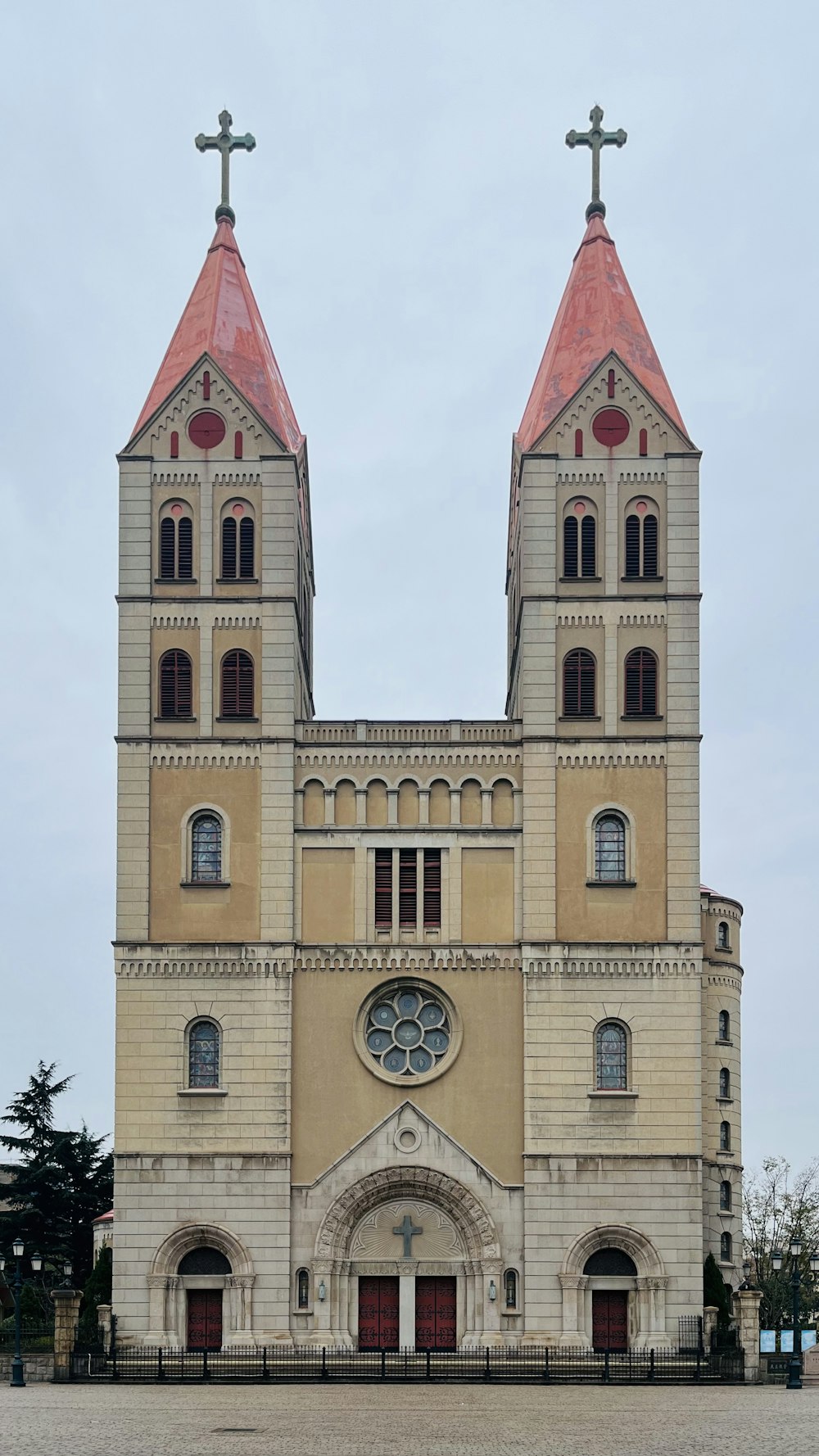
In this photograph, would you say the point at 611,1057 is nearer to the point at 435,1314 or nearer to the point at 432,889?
the point at 432,889

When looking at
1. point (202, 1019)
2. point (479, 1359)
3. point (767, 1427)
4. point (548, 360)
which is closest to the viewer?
point (767, 1427)

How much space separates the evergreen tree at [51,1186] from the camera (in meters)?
76.2

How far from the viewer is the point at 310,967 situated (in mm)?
58688

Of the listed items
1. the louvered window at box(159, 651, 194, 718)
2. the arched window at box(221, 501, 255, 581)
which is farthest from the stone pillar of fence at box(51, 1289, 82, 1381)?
the arched window at box(221, 501, 255, 581)

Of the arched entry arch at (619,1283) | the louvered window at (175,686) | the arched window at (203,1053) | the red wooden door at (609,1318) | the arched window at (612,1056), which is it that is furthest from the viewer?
the louvered window at (175,686)

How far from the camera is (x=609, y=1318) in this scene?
187ft

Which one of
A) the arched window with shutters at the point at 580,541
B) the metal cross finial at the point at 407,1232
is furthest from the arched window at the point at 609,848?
the metal cross finial at the point at 407,1232

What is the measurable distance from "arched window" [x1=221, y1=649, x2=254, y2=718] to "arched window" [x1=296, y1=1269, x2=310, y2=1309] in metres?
14.7

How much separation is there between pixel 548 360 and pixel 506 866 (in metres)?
15.3

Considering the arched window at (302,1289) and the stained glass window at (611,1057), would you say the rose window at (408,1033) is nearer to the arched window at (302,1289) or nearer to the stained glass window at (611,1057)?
the stained glass window at (611,1057)

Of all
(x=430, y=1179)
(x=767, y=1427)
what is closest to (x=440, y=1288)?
(x=430, y=1179)

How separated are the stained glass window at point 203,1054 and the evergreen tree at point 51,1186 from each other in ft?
65.9

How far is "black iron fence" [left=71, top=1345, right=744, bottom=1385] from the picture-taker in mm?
Answer: 50875

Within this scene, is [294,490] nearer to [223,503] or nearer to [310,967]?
[223,503]
